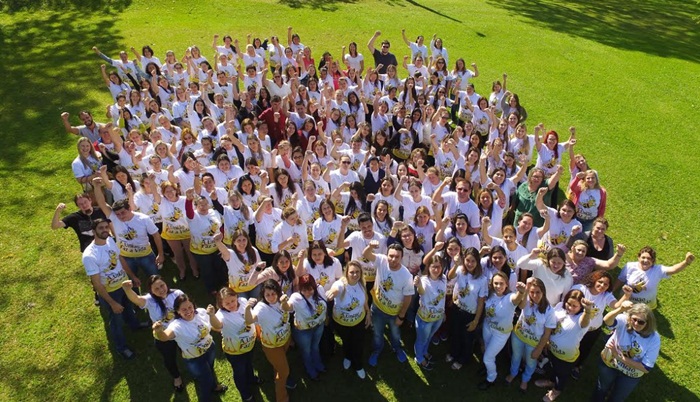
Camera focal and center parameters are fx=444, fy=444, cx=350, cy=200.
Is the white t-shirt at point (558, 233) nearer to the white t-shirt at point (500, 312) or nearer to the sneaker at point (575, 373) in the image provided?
the white t-shirt at point (500, 312)

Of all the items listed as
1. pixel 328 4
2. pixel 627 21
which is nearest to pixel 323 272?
pixel 328 4

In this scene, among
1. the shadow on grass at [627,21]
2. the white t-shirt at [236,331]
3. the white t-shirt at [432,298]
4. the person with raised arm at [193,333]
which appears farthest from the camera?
the shadow on grass at [627,21]

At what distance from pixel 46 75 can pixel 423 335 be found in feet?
55.8

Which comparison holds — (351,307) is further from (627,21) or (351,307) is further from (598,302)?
(627,21)

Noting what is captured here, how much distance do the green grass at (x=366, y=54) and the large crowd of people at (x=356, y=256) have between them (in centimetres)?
56

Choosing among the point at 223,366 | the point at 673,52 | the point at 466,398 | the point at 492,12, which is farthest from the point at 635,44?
the point at 223,366

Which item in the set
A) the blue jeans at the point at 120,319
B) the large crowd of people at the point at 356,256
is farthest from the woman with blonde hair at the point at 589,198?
the blue jeans at the point at 120,319

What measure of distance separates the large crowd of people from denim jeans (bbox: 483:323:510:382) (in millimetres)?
24

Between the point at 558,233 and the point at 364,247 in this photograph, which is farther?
the point at 558,233

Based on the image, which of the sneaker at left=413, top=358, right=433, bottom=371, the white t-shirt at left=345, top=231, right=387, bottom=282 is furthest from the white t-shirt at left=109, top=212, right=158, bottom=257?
the sneaker at left=413, top=358, right=433, bottom=371

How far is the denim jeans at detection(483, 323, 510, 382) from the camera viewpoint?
612cm

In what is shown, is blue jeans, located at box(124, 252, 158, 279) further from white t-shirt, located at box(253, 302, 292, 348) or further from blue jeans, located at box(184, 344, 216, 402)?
white t-shirt, located at box(253, 302, 292, 348)

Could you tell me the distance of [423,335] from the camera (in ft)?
21.4

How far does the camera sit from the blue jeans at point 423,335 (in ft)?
21.0
